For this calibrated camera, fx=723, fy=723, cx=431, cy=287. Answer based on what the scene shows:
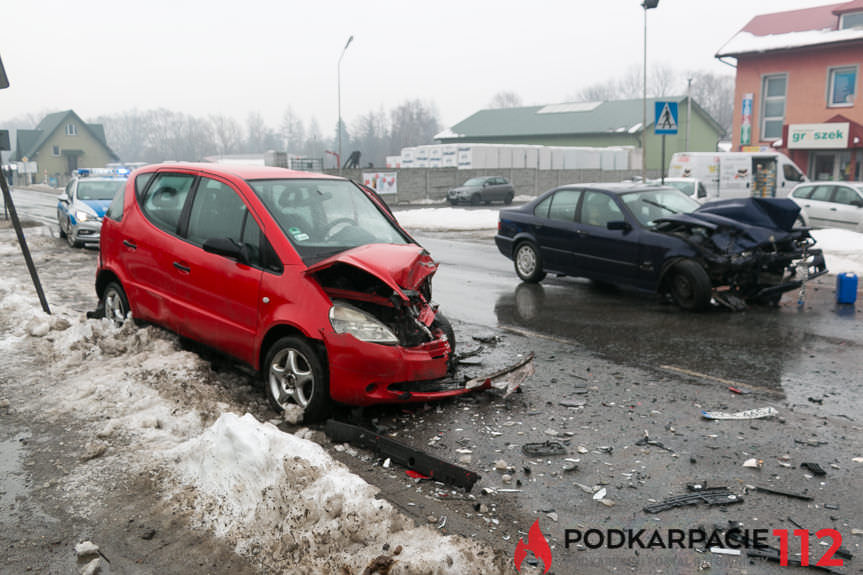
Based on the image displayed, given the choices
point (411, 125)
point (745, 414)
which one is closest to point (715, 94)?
point (411, 125)

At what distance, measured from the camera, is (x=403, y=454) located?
4590 mm

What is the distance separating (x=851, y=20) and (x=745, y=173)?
34.8 feet

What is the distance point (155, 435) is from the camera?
4910mm

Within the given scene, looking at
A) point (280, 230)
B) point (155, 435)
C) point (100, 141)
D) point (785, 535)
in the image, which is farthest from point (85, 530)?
point (100, 141)

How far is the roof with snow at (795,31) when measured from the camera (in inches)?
1107

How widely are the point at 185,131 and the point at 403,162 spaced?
4587 inches

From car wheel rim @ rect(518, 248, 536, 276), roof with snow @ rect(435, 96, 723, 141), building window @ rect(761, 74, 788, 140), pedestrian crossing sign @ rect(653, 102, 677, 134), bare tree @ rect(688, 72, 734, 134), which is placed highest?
bare tree @ rect(688, 72, 734, 134)

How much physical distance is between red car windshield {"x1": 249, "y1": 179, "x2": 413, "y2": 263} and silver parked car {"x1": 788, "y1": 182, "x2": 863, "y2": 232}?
15192 mm

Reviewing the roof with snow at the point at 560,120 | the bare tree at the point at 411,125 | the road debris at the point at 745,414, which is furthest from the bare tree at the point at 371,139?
the road debris at the point at 745,414

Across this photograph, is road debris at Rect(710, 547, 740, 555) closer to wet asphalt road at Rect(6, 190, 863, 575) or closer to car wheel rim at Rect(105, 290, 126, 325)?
wet asphalt road at Rect(6, 190, 863, 575)

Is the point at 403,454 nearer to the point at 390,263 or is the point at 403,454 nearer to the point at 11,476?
the point at 390,263

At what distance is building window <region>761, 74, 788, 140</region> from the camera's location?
1184 inches

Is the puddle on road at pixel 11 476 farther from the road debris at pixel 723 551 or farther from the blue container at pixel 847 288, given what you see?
the blue container at pixel 847 288

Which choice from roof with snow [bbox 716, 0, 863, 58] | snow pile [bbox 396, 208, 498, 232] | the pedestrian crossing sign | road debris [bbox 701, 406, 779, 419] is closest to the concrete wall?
snow pile [bbox 396, 208, 498, 232]
